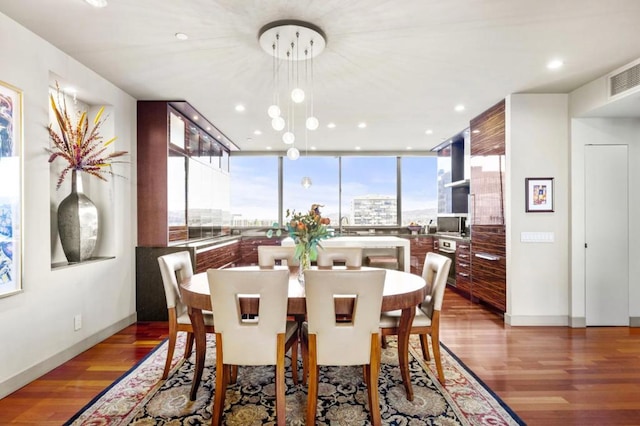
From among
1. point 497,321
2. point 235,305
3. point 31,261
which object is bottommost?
point 497,321

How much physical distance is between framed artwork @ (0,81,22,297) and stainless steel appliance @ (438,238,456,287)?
549 cm

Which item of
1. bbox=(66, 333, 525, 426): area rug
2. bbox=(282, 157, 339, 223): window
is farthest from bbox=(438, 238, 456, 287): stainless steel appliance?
bbox=(66, 333, 525, 426): area rug

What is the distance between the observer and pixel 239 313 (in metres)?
2.05

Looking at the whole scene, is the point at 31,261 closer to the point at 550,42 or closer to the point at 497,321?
the point at 550,42

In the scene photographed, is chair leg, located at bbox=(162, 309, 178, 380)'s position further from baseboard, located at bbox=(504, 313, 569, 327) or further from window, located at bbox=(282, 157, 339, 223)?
window, located at bbox=(282, 157, 339, 223)

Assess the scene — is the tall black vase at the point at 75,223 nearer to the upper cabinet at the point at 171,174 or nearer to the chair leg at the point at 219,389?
the upper cabinet at the point at 171,174

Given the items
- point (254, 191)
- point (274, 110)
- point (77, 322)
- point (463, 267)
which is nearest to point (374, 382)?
point (274, 110)

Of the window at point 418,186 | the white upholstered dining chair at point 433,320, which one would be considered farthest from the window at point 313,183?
the white upholstered dining chair at point 433,320

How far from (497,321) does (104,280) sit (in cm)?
439

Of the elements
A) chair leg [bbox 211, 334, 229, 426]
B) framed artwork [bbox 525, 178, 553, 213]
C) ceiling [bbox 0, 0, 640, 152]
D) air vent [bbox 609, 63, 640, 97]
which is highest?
ceiling [bbox 0, 0, 640, 152]

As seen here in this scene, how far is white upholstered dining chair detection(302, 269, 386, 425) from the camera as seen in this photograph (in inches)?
77.2

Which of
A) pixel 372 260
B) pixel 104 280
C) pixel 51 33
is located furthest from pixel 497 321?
pixel 51 33

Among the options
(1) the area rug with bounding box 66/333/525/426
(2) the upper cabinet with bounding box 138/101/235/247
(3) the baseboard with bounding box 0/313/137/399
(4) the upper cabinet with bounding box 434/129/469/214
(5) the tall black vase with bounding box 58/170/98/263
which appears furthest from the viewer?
(4) the upper cabinet with bounding box 434/129/469/214

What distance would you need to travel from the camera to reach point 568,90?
387 centimetres
